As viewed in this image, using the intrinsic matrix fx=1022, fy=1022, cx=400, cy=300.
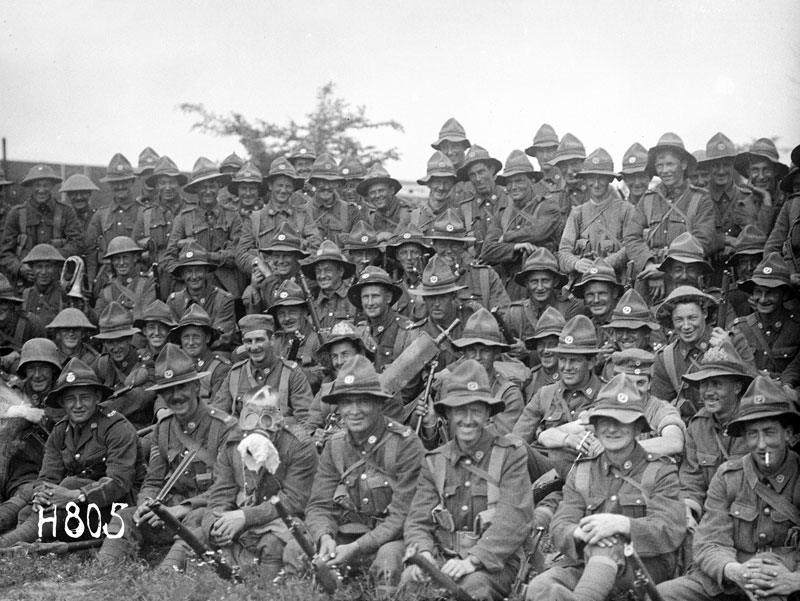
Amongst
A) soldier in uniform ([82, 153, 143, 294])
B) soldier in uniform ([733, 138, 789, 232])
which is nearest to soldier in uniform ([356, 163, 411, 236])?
soldier in uniform ([82, 153, 143, 294])

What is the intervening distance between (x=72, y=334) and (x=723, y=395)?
786 cm

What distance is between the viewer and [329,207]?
14.5 m

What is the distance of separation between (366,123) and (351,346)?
10.3 m

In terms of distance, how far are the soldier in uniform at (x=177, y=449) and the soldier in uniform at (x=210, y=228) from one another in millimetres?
3823

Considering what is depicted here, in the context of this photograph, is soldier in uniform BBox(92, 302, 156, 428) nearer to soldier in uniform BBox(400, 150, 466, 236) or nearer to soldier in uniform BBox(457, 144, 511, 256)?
soldier in uniform BBox(400, 150, 466, 236)

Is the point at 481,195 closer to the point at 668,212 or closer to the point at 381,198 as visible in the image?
the point at 381,198

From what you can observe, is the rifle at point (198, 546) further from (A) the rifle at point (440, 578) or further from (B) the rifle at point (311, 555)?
(A) the rifle at point (440, 578)

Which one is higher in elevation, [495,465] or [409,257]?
[409,257]

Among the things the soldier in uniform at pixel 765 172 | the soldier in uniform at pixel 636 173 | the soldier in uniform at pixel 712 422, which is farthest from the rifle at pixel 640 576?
the soldier in uniform at pixel 636 173

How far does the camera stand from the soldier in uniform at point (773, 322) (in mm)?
9883

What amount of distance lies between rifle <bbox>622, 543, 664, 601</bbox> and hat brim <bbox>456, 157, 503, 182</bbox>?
7695 mm

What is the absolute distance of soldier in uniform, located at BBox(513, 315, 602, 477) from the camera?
30.8 feet

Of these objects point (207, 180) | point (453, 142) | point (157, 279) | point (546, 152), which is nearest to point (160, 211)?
point (207, 180)

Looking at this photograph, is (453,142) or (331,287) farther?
(453,142)
